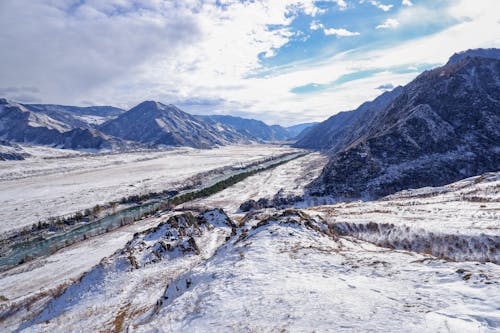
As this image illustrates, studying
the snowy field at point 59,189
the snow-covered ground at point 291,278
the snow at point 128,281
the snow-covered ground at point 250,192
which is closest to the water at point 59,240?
the snow-covered ground at point 291,278

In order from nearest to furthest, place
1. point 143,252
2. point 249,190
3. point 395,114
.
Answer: point 143,252 < point 249,190 < point 395,114

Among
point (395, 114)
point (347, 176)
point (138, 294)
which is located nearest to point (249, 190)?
point (347, 176)

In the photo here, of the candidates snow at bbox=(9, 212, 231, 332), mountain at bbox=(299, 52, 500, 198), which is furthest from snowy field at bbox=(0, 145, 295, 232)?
mountain at bbox=(299, 52, 500, 198)

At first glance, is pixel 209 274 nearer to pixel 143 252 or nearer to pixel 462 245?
pixel 143 252

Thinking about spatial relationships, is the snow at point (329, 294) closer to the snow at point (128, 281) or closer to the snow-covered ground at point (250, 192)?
the snow at point (128, 281)

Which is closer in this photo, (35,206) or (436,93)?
(35,206)

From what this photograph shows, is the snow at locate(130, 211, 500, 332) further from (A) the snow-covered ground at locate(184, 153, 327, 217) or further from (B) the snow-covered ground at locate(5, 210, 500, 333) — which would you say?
(A) the snow-covered ground at locate(184, 153, 327, 217)

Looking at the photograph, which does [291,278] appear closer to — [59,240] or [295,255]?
[295,255]

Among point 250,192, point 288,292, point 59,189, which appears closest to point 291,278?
point 288,292
